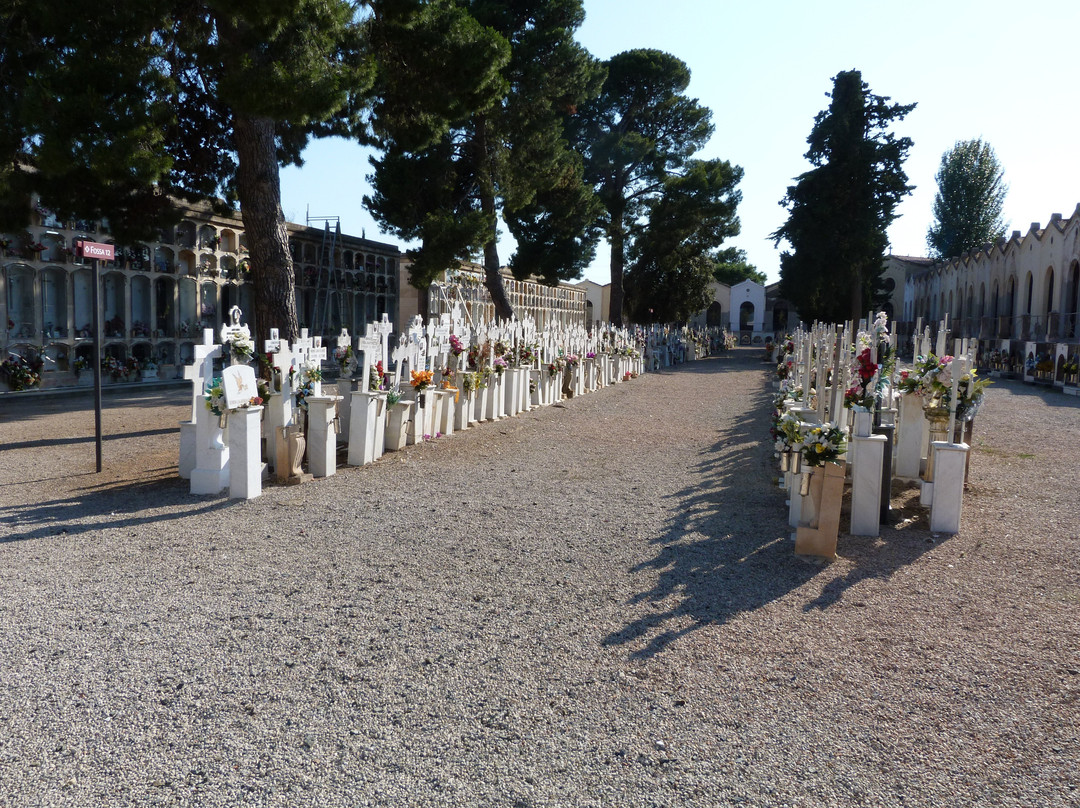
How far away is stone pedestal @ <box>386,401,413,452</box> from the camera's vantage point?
795 cm

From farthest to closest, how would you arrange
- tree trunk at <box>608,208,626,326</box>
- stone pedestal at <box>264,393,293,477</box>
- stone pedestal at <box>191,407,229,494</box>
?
1. tree trunk at <box>608,208,626,326</box>
2. stone pedestal at <box>264,393,293,477</box>
3. stone pedestal at <box>191,407,229,494</box>

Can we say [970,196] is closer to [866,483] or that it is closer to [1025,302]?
[1025,302]

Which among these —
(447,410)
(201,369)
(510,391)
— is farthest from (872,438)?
(510,391)

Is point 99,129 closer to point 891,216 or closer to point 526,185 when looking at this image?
point 526,185

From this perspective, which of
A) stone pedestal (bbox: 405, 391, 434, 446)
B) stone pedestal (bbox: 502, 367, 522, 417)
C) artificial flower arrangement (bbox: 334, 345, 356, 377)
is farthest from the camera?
stone pedestal (bbox: 502, 367, 522, 417)

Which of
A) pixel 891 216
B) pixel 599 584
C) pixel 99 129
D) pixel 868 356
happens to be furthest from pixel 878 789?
pixel 891 216

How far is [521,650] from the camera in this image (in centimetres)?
323

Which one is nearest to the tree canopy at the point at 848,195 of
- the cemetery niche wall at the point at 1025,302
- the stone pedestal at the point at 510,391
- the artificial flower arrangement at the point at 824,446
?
the cemetery niche wall at the point at 1025,302

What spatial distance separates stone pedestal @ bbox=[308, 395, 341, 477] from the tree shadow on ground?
9.18ft

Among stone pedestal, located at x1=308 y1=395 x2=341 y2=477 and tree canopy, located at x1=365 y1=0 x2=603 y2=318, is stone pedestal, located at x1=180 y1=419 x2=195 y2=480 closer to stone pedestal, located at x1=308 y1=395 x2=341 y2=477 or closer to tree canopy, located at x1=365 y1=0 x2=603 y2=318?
stone pedestal, located at x1=308 y1=395 x2=341 y2=477

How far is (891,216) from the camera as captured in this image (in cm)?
3250

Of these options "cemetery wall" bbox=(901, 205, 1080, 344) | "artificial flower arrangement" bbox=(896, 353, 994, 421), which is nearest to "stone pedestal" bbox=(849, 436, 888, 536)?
"artificial flower arrangement" bbox=(896, 353, 994, 421)

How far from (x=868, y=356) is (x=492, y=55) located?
23.9ft

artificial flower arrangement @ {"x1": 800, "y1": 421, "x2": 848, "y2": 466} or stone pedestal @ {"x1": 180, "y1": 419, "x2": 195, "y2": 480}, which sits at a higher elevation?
artificial flower arrangement @ {"x1": 800, "y1": 421, "x2": 848, "y2": 466}
